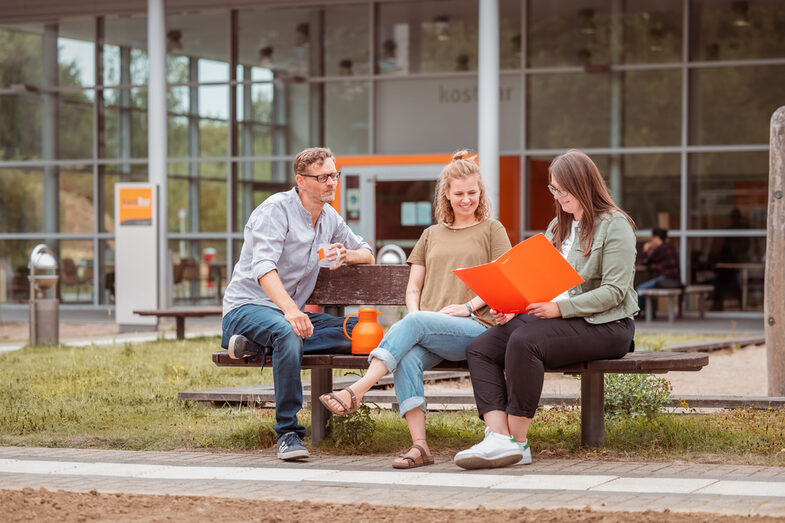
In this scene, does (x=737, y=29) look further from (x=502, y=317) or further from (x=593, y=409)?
(x=502, y=317)

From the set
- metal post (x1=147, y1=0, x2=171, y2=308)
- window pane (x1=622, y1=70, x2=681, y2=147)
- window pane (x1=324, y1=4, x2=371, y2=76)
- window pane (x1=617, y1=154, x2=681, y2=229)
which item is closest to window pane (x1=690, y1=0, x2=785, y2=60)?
window pane (x1=622, y1=70, x2=681, y2=147)

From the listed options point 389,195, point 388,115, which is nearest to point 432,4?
point 388,115

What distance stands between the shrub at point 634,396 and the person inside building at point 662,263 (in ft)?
32.3

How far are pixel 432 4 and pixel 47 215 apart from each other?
7.39 meters

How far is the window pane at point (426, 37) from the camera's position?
18.3 metres

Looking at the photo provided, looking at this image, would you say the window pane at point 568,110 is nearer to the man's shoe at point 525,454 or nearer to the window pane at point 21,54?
the window pane at point 21,54

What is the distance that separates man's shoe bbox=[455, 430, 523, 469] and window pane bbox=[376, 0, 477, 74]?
13.3 metres

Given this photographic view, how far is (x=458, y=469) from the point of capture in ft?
18.1

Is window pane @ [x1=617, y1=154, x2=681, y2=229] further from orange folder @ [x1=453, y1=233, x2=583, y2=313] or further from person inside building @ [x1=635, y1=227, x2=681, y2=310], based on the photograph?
orange folder @ [x1=453, y1=233, x2=583, y2=313]

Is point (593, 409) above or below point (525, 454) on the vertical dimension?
above

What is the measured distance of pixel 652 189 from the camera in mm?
17469

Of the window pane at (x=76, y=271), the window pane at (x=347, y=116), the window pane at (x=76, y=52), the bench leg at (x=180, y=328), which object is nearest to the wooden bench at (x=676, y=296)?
the window pane at (x=347, y=116)

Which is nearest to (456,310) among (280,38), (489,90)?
(489,90)

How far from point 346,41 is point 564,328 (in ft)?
45.9
